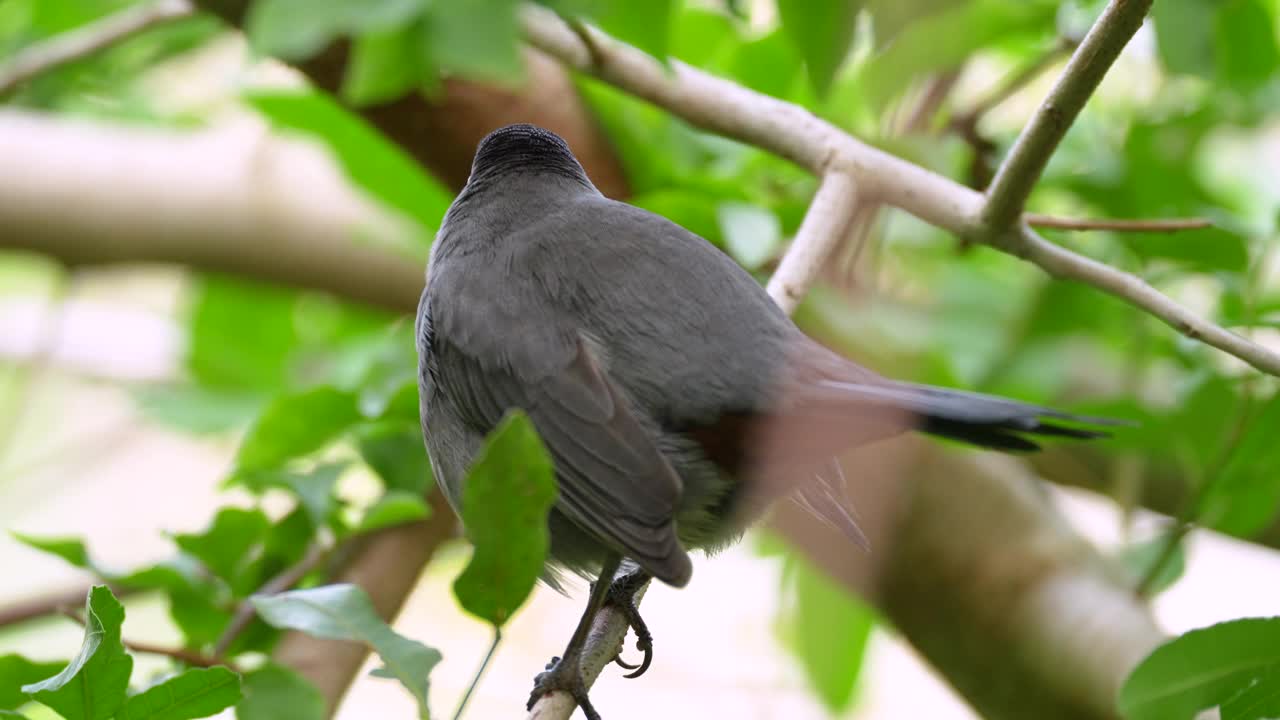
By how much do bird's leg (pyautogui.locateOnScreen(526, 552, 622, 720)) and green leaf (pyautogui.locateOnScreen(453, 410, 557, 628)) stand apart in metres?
0.24

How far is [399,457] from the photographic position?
2.30 m

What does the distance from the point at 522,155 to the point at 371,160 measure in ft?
3.47

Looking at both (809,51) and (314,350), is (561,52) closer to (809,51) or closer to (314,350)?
(809,51)

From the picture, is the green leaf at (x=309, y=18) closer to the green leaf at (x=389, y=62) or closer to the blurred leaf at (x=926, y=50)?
the green leaf at (x=389, y=62)

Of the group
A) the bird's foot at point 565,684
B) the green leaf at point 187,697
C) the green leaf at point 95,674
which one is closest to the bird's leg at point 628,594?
the bird's foot at point 565,684

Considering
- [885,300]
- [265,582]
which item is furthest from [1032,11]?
[265,582]

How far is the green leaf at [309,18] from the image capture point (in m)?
1.70

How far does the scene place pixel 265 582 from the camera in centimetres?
211

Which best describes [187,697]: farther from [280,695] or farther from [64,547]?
[64,547]

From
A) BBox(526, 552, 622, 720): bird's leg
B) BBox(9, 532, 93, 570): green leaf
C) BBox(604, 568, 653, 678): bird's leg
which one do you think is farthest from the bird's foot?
BBox(9, 532, 93, 570): green leaf

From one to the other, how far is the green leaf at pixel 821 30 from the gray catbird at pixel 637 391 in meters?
0.31

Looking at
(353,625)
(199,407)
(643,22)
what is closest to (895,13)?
(643,22)

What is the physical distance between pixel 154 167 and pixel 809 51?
2.30 meters

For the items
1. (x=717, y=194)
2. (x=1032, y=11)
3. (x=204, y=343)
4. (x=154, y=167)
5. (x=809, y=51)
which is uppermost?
(x=1032, y=11)
